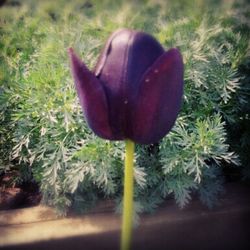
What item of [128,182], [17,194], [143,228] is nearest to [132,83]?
[128,182]

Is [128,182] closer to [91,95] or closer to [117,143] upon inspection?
[91,95]

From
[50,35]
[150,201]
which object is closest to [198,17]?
[50,35]

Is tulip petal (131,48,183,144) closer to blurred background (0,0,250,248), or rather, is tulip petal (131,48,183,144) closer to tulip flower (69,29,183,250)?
tulip flower (69,29,183,250)

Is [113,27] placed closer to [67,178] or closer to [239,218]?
[67,178]

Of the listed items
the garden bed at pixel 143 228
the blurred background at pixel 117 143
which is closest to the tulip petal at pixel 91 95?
the blurred background at pixel 117 143

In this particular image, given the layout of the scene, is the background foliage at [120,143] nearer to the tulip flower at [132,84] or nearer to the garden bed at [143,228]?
the garden bed at [143,228]

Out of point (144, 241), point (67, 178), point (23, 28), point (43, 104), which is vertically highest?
point (23, 28)
